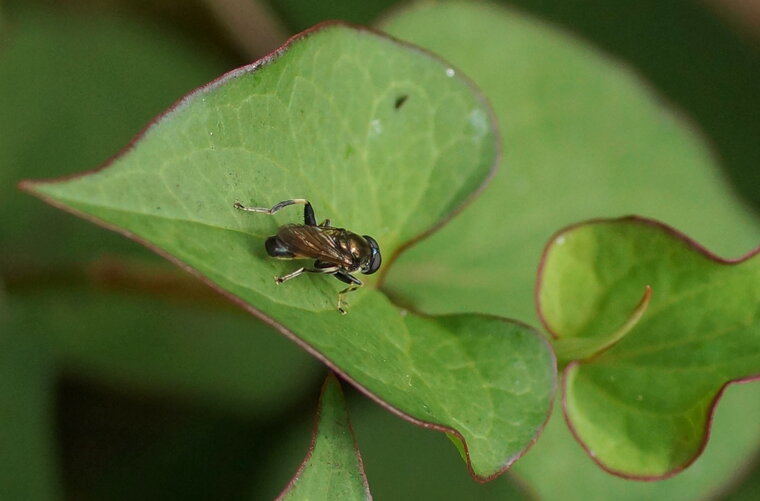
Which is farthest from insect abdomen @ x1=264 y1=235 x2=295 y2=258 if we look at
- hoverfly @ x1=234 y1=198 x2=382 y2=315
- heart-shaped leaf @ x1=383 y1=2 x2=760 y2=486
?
heart-shaped leaf @ x1=383 y1=2 x2=760 y2=486

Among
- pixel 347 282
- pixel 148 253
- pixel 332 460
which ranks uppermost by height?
pixel 347 282

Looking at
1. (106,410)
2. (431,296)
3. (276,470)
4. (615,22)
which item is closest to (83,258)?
(106,410)

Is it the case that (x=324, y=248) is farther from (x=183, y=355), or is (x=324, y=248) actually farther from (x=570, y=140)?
(x=183, y=355)

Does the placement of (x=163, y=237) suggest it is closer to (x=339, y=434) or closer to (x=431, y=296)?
(x=339, y=434)

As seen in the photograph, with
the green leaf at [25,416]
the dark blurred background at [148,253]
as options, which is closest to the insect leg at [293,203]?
the dark blurred background at [148,253]

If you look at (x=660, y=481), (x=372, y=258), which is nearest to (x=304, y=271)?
(x=372, y=258)

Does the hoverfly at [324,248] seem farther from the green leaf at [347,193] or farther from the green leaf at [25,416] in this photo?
the green leaf at [25,416]
